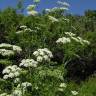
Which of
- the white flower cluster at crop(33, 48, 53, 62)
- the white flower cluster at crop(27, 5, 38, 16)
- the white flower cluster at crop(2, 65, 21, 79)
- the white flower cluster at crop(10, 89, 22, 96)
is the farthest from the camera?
the white flower cluster at crop(27, 5, 38, 16)

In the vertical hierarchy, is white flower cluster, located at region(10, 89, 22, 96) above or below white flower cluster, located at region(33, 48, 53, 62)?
below

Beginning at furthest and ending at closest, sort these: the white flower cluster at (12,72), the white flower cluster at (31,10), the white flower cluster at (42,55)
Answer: the white flower cluster at (31,10), the white flower cluster at (42,55), the white flower cluster at (12,72)

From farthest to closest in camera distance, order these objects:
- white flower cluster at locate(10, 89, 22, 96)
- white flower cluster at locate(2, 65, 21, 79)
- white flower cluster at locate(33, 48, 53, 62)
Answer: white flower cluster at locate(10, 89, 22, 96)
white flower cluster at locate(33, 48, 53, 62)
white flower cluster at locate(2, 65, 21, 79)

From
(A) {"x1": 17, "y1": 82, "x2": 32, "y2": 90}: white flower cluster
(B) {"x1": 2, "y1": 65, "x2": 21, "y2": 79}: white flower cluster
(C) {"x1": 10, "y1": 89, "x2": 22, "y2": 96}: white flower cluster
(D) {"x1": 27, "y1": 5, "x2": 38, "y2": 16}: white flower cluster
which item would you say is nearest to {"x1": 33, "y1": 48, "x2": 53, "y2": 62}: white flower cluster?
(B) {"x1": 2, "y1": 65, "x2": 21, "y2": 79}: white flower cluster

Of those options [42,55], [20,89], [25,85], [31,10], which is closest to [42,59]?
[42,55]

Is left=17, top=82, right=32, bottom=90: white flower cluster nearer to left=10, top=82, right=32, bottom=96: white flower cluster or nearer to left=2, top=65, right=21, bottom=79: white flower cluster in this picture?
left=10, top=82, right=32, bottom=96: white flower cluster

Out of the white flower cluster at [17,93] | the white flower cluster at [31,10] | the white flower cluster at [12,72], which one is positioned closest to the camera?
the white flower cluster at [12,72]

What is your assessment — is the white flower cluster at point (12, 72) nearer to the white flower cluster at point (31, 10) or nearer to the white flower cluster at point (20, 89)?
the white flower cluster at point (20, 89)

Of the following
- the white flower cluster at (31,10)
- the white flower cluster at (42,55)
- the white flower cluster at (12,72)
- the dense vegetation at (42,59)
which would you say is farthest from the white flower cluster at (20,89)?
the white flower cluster at (31,10)

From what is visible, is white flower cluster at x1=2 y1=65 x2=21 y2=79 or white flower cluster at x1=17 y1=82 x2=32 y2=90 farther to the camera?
white flower cluster at x1=17 y1=82 x2=32 y2=90

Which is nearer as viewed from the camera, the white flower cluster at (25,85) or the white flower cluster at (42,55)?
the white flower cluster at (42,55)

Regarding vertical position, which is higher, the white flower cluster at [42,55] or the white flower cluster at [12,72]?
the white flower cluster at [42,55]

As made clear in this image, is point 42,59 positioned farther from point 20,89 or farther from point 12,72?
point 20,89

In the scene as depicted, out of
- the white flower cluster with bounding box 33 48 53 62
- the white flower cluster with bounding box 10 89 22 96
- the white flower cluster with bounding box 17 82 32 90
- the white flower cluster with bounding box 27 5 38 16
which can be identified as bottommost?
the white flower cluster with bounding box 10 89 22 96
